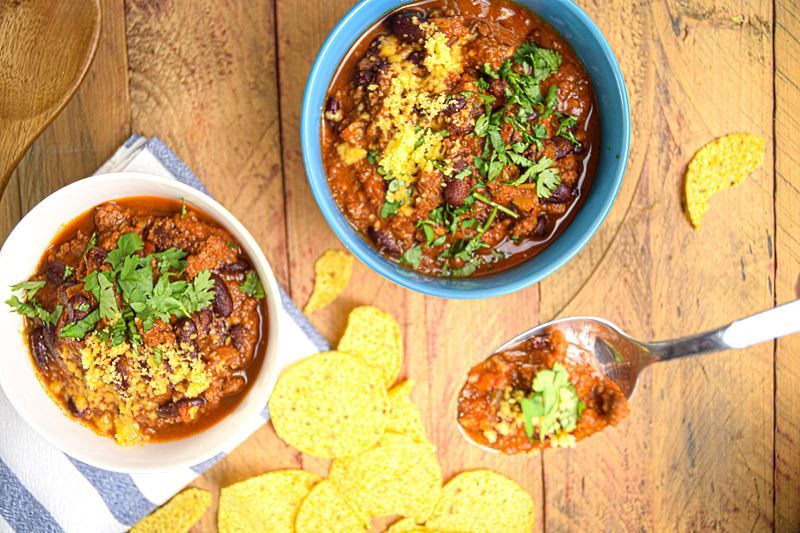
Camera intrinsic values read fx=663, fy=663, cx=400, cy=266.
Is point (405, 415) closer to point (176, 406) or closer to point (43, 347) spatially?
point (176, 406)

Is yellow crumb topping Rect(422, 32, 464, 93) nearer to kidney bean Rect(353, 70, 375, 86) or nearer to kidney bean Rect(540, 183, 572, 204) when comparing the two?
kidney bean Rect(353, 70, 375, 86)

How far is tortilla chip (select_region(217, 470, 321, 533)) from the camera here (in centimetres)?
273

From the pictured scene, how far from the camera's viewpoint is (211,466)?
279 centimetres

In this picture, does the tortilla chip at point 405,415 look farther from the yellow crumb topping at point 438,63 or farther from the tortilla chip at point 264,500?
the yellow crumb topping at point 438,63

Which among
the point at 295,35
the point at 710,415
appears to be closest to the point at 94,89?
the point at 295,35

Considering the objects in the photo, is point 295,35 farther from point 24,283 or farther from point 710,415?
point 710,415

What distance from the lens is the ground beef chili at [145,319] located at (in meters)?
2.16

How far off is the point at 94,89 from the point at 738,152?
2.70m

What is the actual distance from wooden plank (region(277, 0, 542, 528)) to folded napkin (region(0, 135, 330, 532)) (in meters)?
0.23

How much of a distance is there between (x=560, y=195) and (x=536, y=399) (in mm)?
853

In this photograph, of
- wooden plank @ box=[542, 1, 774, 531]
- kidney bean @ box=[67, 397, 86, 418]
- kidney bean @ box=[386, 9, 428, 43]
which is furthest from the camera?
wooden plank @ box=[542, 1, 774, 531]

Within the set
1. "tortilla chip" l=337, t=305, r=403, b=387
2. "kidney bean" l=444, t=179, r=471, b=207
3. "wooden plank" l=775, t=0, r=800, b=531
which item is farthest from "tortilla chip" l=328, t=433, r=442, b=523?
"wooden plank" l=775, t=0, r=800, b=531

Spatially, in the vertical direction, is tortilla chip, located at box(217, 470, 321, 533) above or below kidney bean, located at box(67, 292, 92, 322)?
below

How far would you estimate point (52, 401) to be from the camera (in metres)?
2.39
